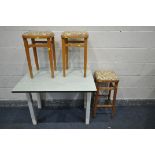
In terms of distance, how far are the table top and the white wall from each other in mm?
257

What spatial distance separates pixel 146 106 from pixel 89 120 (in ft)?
3.90

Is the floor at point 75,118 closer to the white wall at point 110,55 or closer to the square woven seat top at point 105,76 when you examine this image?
the white wall at point 110,55

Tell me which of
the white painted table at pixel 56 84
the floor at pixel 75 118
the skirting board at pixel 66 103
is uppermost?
the white painted table at pixel 56 84

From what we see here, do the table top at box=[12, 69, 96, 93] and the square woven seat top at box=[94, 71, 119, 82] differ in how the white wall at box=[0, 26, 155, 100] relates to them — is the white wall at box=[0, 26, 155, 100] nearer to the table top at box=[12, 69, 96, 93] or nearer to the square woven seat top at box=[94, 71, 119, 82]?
the square woven seat top at box=[94, 71, 119, 82]

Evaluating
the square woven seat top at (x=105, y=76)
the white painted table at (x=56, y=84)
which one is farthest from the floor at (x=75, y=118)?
the square woven seat top at (x=105, y=76)

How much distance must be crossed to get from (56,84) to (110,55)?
1.00 meters

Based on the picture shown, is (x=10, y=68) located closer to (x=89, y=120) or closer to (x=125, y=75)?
(x=89, y=120)

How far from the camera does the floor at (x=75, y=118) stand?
6.71ft

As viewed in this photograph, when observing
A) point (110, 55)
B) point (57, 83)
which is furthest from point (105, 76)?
point (57, 83)

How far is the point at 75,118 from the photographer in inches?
86.2

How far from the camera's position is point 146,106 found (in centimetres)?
244

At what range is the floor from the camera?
204cm

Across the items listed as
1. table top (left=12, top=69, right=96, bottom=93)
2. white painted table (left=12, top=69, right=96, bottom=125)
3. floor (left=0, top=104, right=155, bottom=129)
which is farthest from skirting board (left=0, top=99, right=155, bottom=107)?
table top (left=12, top=69, right=96, bottom=93)
